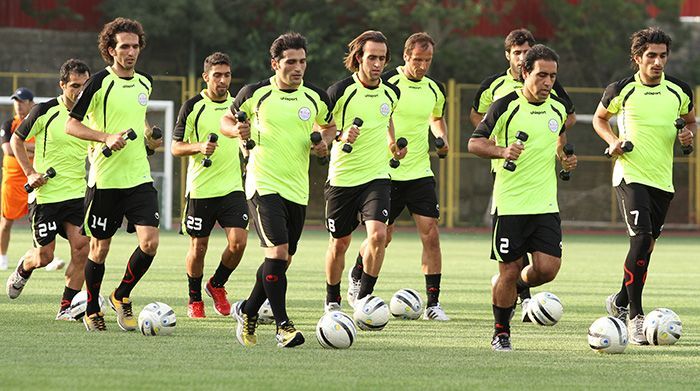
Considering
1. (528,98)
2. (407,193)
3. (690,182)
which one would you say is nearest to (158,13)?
(690,182)

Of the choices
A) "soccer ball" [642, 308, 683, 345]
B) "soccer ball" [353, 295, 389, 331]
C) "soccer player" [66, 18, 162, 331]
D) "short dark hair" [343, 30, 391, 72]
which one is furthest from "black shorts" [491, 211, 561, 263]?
"soccer player" [66, 18, 162, 331]

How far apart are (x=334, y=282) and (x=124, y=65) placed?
2.59 meters

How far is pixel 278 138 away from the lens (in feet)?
34.7

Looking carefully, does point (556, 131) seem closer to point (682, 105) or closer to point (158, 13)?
point (682, 105)

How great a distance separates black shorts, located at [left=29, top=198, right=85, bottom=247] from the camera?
12992 mm

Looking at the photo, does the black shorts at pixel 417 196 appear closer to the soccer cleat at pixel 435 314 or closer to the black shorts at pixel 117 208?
the soccer cleat at pixel 435 314

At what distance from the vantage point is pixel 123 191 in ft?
37.4

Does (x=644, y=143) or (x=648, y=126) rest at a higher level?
(x=648, y=126)

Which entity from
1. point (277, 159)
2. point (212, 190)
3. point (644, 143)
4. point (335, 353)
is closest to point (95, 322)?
point (277, 159)

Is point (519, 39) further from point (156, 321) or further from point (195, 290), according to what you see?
point (156, 321)

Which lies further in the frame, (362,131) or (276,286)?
(362,131)

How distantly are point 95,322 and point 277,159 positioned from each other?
2.07 meters

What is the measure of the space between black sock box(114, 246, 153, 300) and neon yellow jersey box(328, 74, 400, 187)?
172cm

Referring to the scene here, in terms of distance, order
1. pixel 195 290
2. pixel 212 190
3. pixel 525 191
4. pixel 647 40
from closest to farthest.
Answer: pixel 525 191 < pixel 647 40 < pixel 195 290 < pixel 212 190
